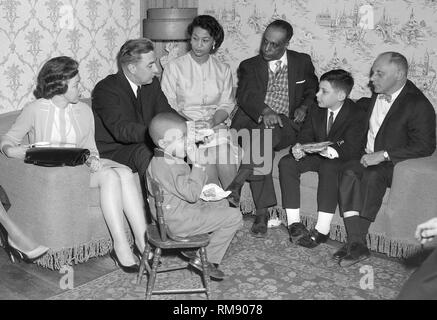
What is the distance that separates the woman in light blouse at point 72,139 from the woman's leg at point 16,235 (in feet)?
1.18

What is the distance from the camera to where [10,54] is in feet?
13.1

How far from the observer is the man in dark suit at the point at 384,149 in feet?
11.8

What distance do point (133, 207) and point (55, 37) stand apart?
164 cm

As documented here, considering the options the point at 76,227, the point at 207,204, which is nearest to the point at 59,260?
the point at 76,227

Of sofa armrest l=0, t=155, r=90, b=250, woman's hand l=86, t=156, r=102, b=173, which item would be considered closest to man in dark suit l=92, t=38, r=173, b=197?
woman's hand l=86, t=156, r=102, b=173

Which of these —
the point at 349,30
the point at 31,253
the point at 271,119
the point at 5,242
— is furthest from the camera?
the point at 349,30

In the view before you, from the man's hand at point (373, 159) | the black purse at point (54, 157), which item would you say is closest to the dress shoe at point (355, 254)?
the man's hand at point (373, 159)

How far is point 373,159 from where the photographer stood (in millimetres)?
3715

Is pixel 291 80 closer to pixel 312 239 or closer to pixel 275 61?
pixel 275 61

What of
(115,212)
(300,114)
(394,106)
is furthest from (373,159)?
(115,212)

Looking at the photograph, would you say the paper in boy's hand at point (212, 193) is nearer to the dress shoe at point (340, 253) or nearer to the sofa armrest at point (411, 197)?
the dress shoe at point (340, 253)
